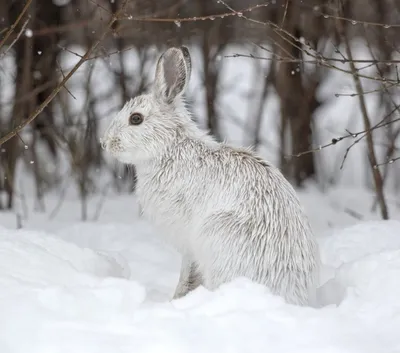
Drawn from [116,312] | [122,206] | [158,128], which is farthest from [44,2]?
[116,312]

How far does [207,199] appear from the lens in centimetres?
410

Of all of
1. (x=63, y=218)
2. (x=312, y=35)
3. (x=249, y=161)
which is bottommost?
(x=63, y=218)

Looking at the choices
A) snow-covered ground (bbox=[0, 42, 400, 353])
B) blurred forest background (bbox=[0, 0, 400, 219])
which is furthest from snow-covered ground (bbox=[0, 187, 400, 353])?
blurred forest background (bbox=[0, 0, 400, 219])

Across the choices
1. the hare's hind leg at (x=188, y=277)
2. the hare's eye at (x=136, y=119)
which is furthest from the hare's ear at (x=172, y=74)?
the hare's hind leg at (x=188, y=277)

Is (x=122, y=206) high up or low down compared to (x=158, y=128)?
down

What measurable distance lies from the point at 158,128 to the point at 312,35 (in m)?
3.79

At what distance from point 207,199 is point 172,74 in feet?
2.58

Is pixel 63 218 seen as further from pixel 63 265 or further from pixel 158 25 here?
pixel 63 265

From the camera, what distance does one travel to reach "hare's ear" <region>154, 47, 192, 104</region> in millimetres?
4406

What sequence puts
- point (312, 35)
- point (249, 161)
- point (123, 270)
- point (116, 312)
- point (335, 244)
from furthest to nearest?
1. point (312, 35)
2. point (335, 244)
3. point (123, 270)
4. point (249, 161)
5. point (116, 312)

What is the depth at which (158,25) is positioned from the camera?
25.6ft

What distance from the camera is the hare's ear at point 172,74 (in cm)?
441

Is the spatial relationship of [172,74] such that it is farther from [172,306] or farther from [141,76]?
[141,76]

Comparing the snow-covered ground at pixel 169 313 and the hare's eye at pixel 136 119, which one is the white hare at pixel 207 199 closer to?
the hare's eye at pixel 136 119
